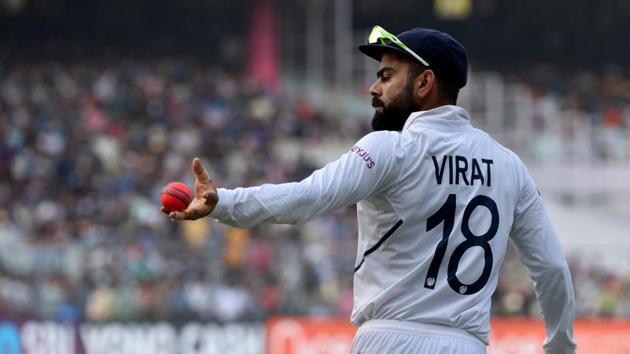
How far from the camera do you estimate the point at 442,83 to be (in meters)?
4.48

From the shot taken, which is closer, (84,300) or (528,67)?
(84,300)

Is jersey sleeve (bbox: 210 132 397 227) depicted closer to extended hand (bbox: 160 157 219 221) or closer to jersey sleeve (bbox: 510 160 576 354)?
extended hand (bbox: 160 157 219 221)

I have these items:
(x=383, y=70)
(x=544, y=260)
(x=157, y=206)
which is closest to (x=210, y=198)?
(x=383, y=70)

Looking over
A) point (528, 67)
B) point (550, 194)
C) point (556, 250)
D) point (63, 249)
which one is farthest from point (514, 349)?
point (528, 67)

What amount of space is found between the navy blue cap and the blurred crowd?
451 inches

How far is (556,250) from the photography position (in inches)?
183

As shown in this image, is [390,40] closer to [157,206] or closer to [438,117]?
[438,117]

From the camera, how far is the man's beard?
445 cm

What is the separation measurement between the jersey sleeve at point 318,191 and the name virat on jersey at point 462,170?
0.19 m

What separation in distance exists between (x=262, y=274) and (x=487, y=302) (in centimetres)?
1327

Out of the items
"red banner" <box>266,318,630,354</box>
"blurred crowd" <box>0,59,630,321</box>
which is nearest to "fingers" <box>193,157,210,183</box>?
"red banner" <box>266,318,630,354</box>

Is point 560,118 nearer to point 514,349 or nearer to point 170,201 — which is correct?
point 514,349

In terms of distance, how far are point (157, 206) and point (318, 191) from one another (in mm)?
15941

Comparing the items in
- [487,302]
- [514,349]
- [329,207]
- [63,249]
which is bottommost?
[514,349]
